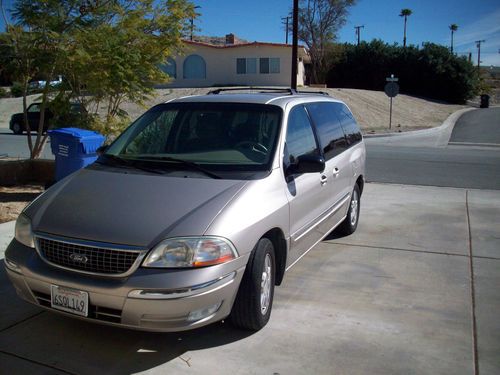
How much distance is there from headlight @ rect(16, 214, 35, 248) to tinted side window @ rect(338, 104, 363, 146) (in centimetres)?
373

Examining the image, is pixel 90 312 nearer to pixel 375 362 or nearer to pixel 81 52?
pixel 375 362

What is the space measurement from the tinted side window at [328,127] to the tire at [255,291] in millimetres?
1746

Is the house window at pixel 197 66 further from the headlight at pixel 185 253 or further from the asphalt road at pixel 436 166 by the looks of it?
the headlight at pixel 185 253

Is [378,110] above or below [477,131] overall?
above

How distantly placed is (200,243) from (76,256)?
0.81 metres

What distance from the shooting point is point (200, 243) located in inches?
129

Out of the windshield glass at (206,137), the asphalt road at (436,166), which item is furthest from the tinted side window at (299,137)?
the asphalt road at (436,166)

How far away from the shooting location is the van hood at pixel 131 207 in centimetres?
332

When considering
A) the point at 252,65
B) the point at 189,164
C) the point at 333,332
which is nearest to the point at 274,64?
the point at 252,65

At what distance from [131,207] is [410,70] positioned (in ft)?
161

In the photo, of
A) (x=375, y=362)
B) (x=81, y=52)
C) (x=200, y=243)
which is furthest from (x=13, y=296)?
(x=81, y=52)

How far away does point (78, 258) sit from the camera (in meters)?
3.34

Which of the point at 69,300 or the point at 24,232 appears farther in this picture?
the point at 24,232

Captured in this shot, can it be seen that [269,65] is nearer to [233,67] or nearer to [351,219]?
[233,67]
